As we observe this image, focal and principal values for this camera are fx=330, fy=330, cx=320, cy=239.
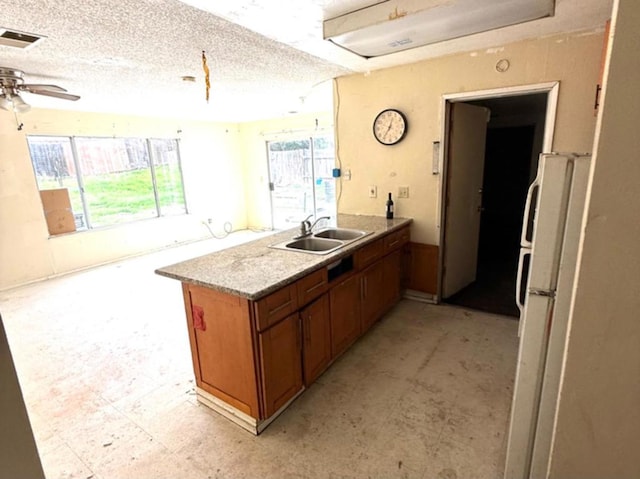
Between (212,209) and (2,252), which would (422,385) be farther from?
(212,209)

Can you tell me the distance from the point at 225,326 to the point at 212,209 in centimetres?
535

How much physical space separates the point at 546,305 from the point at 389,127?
2392mm

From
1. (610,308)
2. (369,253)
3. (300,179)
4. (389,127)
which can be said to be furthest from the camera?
(300,179)

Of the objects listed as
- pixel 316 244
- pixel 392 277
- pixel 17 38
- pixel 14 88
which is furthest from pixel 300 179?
pixel 17 38

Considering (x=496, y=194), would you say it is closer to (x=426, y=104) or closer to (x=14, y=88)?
(x=426, y=104)

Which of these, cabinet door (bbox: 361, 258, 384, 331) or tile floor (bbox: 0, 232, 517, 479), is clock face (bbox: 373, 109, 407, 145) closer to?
cabinet door (bbox: 361, 258, 384, 331)

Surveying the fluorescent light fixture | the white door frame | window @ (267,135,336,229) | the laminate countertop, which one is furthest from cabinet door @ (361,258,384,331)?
window @ (267,135,336,229)

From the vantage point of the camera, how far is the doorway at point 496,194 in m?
3.14

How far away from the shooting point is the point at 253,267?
6.40ft

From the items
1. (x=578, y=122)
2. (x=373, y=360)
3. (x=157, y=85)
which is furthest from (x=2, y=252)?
(x=578, y=122)

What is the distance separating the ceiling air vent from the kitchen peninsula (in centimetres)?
172

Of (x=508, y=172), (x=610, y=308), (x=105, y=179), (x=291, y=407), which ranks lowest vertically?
(x=291, y=407)

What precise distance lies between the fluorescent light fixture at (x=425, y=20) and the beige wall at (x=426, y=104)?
2.11 ft

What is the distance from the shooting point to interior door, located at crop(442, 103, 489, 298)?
10.3ft
